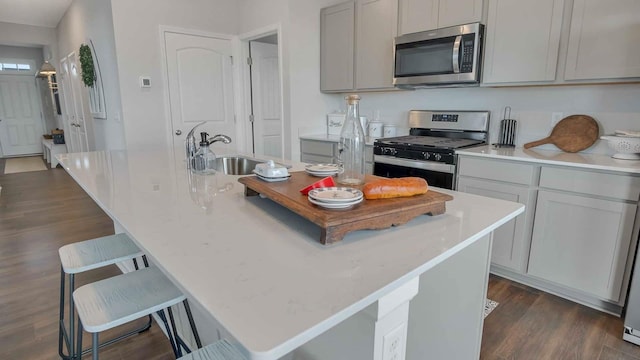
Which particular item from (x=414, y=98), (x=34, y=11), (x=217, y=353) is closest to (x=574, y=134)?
(x=414, y=98)

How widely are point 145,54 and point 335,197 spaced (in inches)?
140

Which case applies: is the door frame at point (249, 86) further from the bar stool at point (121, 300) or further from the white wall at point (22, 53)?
the white wall at point (22, 53)

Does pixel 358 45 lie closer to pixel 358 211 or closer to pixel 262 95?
pixel 262 95

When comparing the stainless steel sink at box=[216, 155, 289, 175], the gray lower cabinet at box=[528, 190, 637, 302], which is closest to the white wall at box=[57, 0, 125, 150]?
the stainless steel sink at box=[216, 155, 289, 175]

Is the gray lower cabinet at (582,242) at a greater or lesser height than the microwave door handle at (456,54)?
lesser

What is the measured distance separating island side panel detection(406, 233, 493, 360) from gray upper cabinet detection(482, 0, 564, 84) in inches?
67.5

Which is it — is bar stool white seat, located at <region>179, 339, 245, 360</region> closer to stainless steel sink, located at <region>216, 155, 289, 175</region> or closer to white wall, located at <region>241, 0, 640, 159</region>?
stainless steel sink, located at <region>216, 155, 289, 175</region>

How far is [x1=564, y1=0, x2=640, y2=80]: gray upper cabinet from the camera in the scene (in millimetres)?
2061

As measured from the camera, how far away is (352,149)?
1.37 meters

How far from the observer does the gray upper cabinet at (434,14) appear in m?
2.70

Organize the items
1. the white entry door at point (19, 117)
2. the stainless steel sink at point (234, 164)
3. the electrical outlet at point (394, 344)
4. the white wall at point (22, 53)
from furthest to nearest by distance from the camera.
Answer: the white entry door at point (19, 117)
the white wall at point (22, 53)
the stainless steel sink at point (234, 164)
the electrical outlet at point (394, 344)

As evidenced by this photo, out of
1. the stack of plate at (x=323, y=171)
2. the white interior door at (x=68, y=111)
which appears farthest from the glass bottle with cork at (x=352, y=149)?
the white interior door at (x=68, y=111)

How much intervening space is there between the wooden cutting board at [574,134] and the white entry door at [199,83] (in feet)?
10.9

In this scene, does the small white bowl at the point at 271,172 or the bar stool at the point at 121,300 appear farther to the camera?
the small white bowl at the point at 271,172
